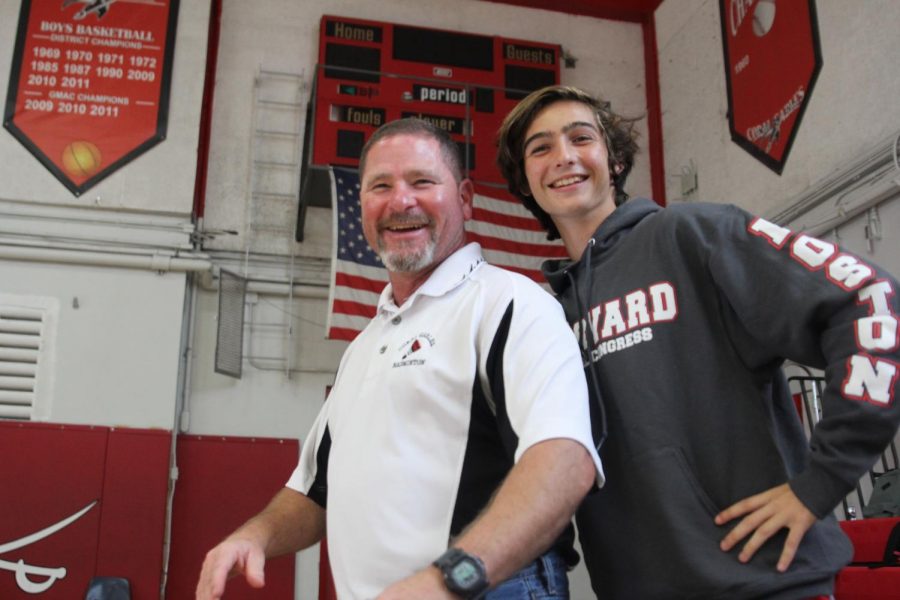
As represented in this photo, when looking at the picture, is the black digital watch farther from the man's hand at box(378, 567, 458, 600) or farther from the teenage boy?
the teenage boy

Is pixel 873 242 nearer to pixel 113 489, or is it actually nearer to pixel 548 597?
pixel 548 597

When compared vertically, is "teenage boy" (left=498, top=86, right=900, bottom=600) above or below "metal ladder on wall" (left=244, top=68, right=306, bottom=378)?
below

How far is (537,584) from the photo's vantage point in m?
1.24

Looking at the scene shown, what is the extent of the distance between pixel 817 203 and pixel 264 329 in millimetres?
3671

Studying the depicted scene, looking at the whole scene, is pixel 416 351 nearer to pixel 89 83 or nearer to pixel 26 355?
pixel 26 355

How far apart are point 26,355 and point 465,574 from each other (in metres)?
5.15

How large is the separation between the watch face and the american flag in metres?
4.38

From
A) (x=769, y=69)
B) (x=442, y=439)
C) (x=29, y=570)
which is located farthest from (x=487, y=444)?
(x=769, y=69)

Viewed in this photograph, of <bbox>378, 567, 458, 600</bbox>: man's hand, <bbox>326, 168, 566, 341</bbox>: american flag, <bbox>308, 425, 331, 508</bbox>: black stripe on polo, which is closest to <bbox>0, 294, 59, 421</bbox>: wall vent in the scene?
<bbox>326, 168, 566, 341</bbox>: american flag

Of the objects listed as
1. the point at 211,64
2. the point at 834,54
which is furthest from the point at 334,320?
the point at 834,54

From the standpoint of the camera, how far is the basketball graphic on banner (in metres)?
5.87

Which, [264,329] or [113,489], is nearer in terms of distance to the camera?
[113,489]

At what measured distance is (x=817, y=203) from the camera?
16.3ft

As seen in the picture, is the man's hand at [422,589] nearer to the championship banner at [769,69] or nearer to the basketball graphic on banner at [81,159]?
the championship banner at [769,69]
